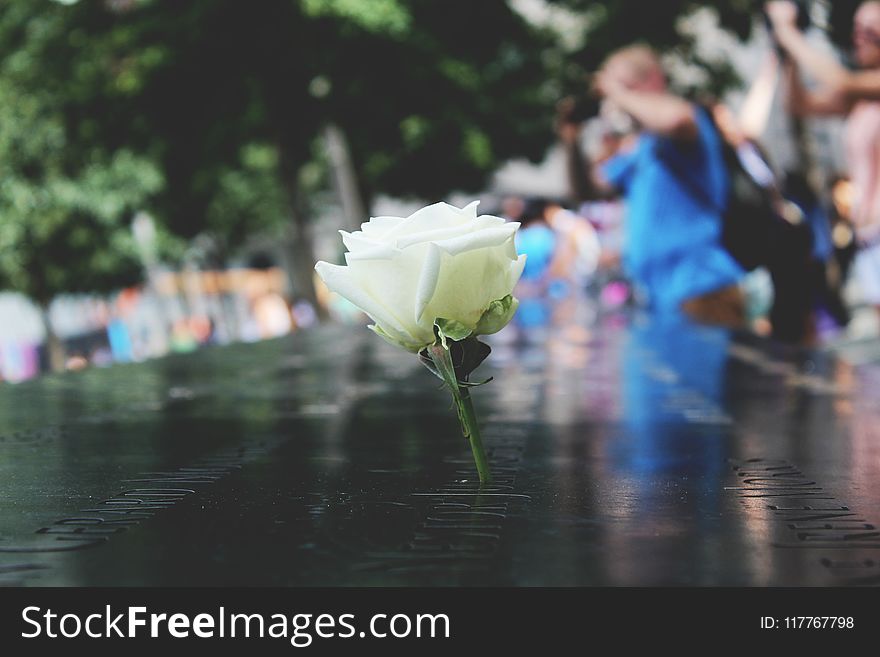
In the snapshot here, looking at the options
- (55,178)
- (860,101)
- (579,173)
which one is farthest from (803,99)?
(55,178)

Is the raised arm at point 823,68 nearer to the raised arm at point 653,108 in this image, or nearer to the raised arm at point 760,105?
the raised arm at point 653,108

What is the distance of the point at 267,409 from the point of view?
150 inches

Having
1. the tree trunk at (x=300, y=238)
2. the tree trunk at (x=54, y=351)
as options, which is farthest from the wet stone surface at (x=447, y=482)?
the tree trunk at (x=54, y=351)

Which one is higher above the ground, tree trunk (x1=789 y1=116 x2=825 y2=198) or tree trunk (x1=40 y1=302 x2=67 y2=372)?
tree trunk (x1=789 y1=116 x2=825 y2=198)

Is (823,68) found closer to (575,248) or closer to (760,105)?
(760,105)

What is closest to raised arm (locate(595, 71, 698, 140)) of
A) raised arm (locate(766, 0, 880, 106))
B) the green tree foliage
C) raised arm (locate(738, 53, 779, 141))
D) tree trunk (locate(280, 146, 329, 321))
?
raised arm (locate(766, 0, 880, 106))

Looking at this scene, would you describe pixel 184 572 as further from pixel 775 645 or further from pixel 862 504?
pixel 862 504

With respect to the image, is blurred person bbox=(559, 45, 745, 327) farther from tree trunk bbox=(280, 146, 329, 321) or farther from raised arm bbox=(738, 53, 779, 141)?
tree trunk bbox=(280, 146, 329, 321)

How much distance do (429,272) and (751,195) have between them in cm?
688

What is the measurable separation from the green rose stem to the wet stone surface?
1.8 inches

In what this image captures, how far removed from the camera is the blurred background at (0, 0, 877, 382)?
44.2ft

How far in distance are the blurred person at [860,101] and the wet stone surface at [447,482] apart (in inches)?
122

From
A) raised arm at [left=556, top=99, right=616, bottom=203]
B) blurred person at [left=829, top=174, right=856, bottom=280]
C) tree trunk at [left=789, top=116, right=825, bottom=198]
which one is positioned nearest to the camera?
blurred person at [left=829, top=174, right=856, bottom=280]

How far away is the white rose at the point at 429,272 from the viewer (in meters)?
1.82
